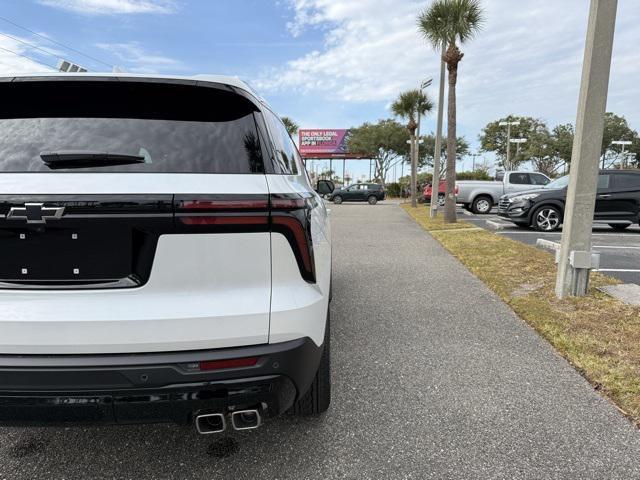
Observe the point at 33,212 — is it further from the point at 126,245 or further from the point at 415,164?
the point at 415,164

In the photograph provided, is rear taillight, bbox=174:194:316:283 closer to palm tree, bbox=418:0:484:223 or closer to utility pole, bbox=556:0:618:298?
utility pole, bbox=556:0:618:298

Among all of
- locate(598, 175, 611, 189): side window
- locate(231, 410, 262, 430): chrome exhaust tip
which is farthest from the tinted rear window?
locate(598, 175, 611, 189): side window

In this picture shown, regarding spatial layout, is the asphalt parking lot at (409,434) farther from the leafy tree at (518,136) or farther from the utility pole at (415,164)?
the leafy tree at (518,136)

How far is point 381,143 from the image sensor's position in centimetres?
5344

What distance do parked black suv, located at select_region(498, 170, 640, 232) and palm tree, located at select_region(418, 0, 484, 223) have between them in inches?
92.8

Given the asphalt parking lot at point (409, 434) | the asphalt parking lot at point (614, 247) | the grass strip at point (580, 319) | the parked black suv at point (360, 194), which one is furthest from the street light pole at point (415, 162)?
the asphalt parking lot at point (409, 434)

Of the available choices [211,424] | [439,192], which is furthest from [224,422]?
[439,192]

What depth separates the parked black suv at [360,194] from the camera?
33312 mm

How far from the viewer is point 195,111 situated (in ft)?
6.13

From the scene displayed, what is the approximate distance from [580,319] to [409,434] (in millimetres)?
2634

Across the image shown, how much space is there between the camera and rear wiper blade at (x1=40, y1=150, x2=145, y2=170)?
1678 millimetres

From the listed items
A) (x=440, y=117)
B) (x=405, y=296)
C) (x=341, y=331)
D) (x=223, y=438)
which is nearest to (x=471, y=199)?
(x=440, y=117)

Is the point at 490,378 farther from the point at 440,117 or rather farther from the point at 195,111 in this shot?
the point at 440,117

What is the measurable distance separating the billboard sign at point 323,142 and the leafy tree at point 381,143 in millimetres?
3100
